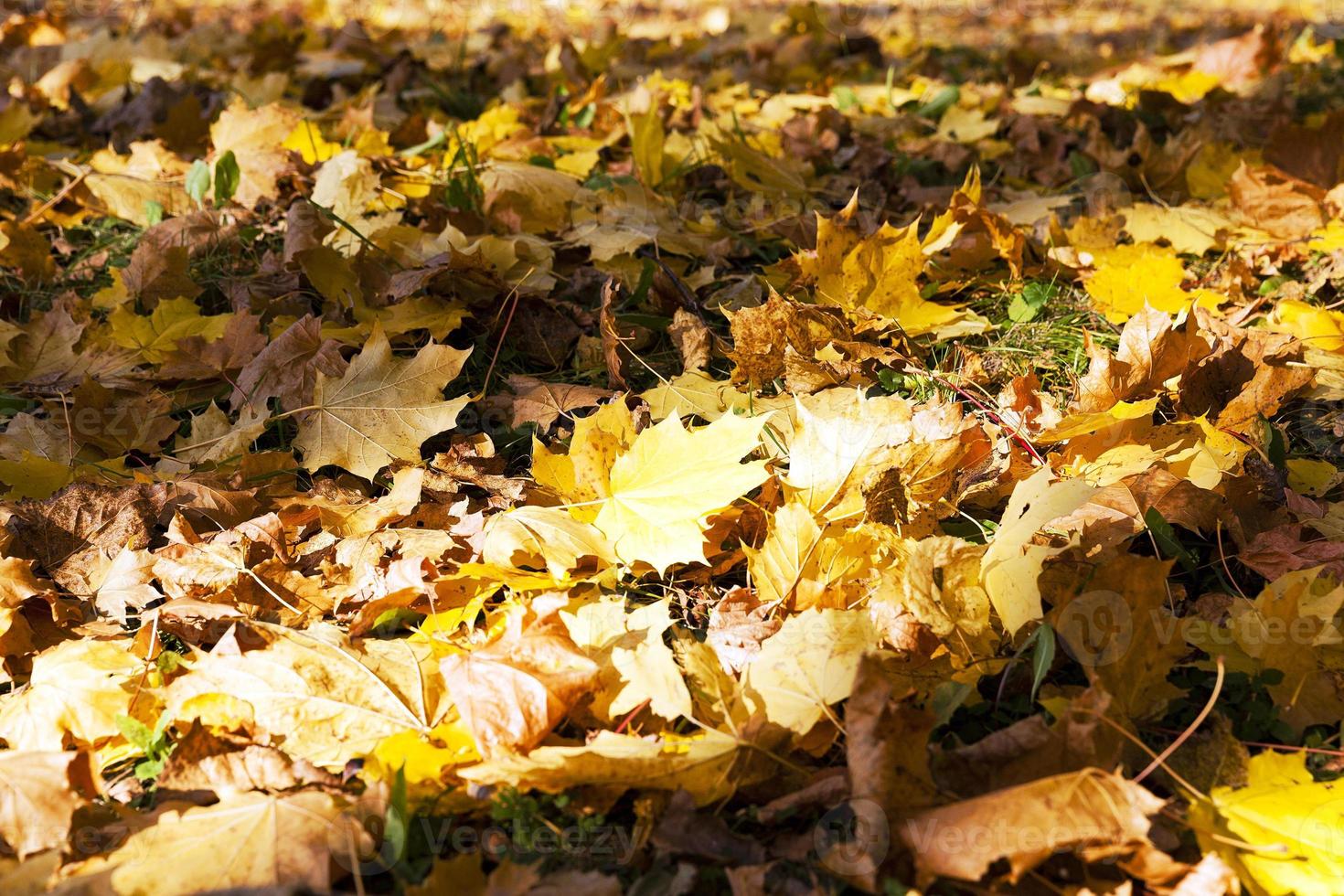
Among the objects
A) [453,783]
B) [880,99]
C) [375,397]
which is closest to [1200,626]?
[453,783]

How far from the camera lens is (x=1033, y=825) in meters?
1.01

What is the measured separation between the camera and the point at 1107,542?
56.4 inches

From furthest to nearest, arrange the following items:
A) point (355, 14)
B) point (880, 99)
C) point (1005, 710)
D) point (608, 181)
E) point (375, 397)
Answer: point (355, 14) < point (880, 99) < point (608, 181) < point (375, 397) < point (1005, 710)

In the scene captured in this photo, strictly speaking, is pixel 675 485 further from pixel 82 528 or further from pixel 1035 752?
pixel 82 528

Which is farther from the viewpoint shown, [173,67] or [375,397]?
[173,67]

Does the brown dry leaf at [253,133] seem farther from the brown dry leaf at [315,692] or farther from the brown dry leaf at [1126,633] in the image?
the brown dry leaf at [1126,633]

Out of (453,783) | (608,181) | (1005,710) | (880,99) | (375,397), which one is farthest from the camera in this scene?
(880,99)

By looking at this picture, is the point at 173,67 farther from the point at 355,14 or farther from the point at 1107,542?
the point at 1107,542

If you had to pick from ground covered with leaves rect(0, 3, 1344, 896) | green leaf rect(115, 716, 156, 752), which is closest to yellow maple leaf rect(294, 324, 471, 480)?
ground covered with leaves rect(0, 3, 1344, 896)

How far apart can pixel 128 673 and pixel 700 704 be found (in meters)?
0.75

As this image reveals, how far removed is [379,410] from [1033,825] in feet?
3.99

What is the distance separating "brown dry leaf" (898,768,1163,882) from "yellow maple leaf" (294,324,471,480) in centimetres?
102

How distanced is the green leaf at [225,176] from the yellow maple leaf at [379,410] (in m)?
1.01

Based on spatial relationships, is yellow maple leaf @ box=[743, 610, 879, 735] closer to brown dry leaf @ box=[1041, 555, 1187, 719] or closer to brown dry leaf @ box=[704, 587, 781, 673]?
brown dry leaf @ box=[704, 587, 781, 673]
